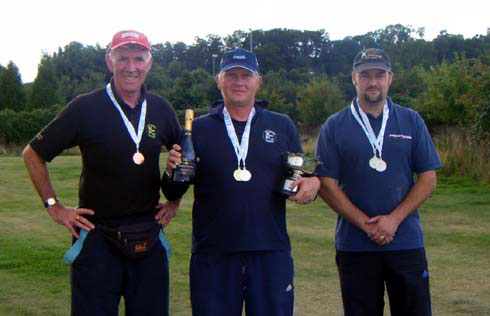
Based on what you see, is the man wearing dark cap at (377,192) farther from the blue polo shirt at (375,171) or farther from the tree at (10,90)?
the tree at (10,90)

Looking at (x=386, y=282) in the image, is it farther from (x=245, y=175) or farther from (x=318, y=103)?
(x=318, y=103)

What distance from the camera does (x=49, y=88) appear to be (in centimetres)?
4828

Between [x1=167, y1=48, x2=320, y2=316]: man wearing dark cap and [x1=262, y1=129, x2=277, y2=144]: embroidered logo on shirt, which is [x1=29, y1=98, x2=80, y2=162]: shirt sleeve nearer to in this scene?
[x1=167, y1=48, x2=320, y2=316]: man wearing dark cap

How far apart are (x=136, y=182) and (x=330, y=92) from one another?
35.8 m

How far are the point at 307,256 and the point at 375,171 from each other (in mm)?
4393

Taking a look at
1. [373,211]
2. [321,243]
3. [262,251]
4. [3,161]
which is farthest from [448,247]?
[3,161]

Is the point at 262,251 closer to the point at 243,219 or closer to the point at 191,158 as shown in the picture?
the point at 243,219

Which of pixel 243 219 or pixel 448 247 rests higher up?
pixel 243 219

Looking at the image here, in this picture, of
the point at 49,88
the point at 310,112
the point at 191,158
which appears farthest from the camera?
the point at 49,88

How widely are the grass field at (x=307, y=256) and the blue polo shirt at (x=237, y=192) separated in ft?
7.99

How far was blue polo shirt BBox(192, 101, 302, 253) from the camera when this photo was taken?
14.0 ft

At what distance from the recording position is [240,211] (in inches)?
168

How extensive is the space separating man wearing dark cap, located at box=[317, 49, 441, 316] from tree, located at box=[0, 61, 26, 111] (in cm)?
4631

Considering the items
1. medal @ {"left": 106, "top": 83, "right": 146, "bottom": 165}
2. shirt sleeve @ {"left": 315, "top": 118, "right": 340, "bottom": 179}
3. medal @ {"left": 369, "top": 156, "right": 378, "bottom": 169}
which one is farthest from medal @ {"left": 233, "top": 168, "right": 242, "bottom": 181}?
medal @ {"left": 369, "top": 156, "right": 378, "bottom": 169}
